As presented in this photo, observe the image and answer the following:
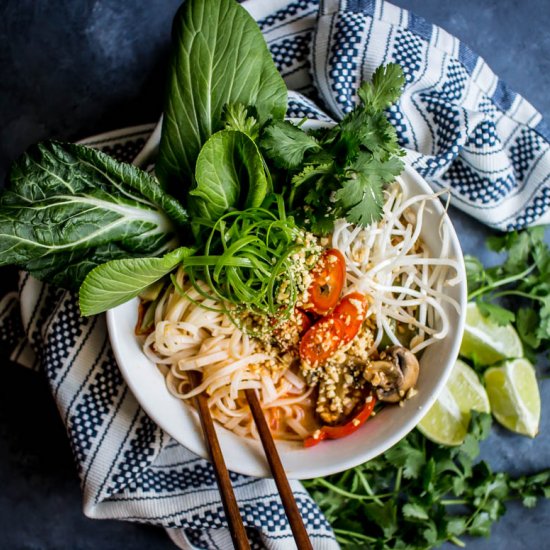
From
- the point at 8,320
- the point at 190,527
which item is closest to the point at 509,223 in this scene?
the point at 190,527

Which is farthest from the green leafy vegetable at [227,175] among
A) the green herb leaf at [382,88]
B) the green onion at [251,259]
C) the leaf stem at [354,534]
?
the leaf stem at [354,534]

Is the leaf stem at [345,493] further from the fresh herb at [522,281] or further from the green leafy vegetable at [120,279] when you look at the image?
the green leafy vegetable at [120,279]

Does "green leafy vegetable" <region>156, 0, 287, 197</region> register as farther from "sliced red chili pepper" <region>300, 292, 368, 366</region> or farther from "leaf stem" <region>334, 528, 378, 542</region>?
"leaf stem" <region>334, 528, 378, 542</region>

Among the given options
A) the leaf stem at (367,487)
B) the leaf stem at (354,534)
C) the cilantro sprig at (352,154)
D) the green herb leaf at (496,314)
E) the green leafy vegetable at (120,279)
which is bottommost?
the leaf stem at (354,534)

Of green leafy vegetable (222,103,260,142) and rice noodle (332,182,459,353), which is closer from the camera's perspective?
green leafy vegetable (222,103,260,142)

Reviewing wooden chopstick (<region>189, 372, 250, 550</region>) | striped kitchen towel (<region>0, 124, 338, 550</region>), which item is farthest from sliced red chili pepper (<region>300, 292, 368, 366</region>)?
striped kitchen towel (<region>0, 124, 338, 550</region>)

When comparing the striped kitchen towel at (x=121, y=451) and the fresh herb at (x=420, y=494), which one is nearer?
the striped kitchen towel at (x=121, y=451)

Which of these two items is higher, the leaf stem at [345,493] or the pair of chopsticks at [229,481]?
the pair of chopsticks at [229,481]
